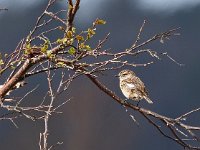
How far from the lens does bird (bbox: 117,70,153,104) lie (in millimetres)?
8648

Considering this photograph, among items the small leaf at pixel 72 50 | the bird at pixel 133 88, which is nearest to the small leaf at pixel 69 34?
the small leaf at pixel 72 50

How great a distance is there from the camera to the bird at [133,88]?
28.4 ft

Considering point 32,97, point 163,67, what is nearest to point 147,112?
point 32,97

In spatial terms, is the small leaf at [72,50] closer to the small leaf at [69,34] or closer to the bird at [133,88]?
the small leaf at [69,34]

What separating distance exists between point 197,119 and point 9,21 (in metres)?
14.0

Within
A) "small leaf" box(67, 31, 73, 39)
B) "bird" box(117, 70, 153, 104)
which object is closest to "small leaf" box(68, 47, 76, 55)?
"small leaf" box(67, 31, 73, 39)

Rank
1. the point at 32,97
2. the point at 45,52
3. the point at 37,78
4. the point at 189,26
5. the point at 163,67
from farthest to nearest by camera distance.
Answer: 1. the point at 189,26
2. the point at 163,67
3. the point at 37,78
4. the point at 32,97
5. the point at 45,52

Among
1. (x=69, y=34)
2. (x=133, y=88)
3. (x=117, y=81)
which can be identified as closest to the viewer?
(x=69, y=34)

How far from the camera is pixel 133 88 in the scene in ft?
28.5

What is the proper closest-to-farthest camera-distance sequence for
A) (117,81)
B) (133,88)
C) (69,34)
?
(69,34) → (133,88) → (117,81)

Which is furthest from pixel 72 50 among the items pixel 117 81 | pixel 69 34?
pixel 117 81

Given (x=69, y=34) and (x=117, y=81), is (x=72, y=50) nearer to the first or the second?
(x=69, y=34)

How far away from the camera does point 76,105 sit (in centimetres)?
3247

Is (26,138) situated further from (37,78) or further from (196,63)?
(196,63)
